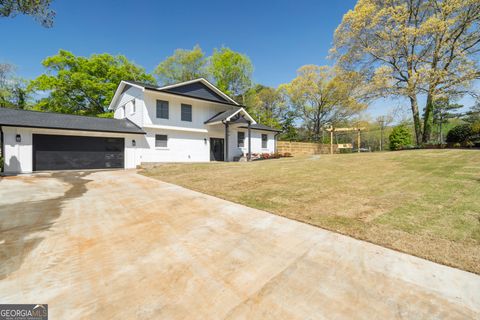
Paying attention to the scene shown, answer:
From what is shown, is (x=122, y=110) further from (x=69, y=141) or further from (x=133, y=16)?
(x=133, y=16)

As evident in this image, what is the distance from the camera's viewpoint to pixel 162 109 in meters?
15.6

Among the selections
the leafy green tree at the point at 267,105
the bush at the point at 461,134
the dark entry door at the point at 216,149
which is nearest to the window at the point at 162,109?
the dark entry door at the point at 216,149

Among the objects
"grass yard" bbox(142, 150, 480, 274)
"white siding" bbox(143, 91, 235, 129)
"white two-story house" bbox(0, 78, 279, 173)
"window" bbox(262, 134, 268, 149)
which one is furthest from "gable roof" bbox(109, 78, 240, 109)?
"grass yard" bbox(142, 150, 480, 274)

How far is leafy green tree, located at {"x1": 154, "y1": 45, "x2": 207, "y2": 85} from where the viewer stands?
1163 inches

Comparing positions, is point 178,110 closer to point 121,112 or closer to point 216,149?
point 216,149

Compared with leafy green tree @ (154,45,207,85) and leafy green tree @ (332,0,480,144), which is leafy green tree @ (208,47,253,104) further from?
leafy green tree @ (332,0,480,144)

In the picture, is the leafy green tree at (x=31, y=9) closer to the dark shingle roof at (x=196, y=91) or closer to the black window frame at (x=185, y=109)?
the dark shingle roof at (x=196, y=91)

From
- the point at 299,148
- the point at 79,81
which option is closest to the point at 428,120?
the point at 299,148

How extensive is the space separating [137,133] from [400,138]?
21583mm

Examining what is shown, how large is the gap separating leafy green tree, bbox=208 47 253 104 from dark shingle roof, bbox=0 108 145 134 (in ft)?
59.5

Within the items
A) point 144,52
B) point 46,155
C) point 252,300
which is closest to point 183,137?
point 46,155

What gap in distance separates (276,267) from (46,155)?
50.2 ft

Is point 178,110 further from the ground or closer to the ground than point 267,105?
→ closer to the ground

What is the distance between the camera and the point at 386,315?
1.65 meters
